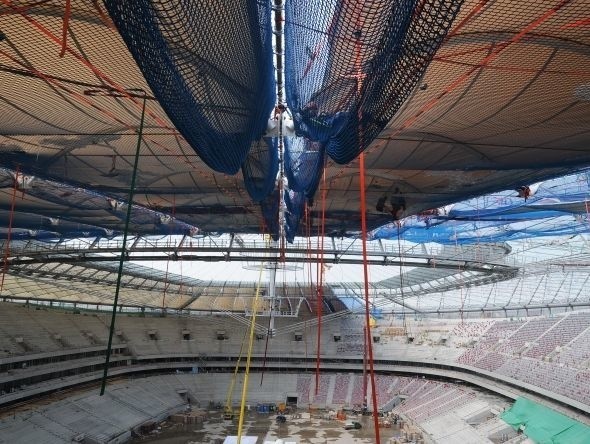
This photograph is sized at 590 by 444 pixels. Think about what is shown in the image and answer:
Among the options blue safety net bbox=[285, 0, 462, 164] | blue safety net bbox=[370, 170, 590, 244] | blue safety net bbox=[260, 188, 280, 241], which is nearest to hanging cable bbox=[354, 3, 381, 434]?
blue safety net bbox=[285, 0, 462, 164]

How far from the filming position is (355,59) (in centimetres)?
598

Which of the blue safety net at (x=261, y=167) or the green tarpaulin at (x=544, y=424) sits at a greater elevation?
the blue safety net at (x=261, y=167)

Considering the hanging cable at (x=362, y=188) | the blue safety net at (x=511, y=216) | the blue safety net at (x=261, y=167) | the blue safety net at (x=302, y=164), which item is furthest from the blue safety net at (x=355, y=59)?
the blue safety net at (x=511, y=216)

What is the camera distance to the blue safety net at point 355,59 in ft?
15.6

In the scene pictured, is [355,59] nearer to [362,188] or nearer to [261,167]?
[362,188]

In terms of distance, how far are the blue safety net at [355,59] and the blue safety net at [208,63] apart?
64 centimetres

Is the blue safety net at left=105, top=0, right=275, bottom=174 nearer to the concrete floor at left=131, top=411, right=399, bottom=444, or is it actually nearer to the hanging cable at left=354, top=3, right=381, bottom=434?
the hanging cable at left=354, top=3, right=381, bottom=434

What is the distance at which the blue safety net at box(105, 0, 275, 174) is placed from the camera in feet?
14.2

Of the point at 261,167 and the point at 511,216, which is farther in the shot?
the point at 511,216

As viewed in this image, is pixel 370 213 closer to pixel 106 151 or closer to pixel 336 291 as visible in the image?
pixel 106 151

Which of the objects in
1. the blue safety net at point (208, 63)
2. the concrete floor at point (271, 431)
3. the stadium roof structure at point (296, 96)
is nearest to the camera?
the blue safety net at point (208, 63)

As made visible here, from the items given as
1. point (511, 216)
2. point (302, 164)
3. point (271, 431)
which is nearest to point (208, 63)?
point (302, 164)

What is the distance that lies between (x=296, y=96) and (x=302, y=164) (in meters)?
4.28

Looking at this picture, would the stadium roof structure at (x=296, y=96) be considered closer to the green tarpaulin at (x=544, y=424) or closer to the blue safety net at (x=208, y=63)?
the blue safety net at (x=208, y=63)
